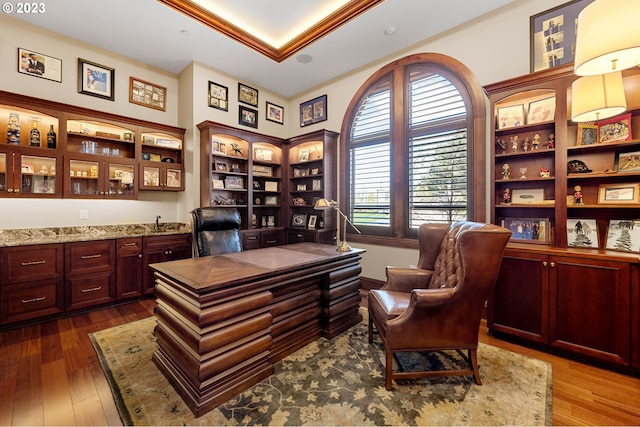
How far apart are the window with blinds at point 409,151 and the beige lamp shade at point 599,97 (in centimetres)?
116

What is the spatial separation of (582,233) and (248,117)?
15.1 ft

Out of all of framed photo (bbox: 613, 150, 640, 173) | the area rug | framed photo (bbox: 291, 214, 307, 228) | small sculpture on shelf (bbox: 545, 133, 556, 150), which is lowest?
the area rug

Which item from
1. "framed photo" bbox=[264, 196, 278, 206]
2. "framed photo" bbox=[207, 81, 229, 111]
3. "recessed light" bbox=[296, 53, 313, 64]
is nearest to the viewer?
"recessed light" bbox=[296, 53, 313, 64]

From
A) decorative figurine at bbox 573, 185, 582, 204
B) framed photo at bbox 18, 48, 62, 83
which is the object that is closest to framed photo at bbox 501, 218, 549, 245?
decorative figurine at bbox 573, 185, 582, 204

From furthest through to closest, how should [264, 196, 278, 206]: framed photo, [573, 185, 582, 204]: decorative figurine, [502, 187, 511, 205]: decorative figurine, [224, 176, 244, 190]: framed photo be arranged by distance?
[264, 196, 278, 206]: framed photo < [224, 176, 244, 190]: framed photo < [502, 187, 511, 205]: decorative figurine < [573, 185, 582, 204]: decorative figurine

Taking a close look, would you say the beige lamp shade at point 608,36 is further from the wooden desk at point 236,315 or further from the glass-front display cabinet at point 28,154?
the glass-front display cabinet at point 28,154

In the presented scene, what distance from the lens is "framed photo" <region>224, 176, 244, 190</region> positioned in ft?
14.1

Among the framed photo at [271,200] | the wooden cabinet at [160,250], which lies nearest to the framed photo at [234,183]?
the framed photo at [271,200]

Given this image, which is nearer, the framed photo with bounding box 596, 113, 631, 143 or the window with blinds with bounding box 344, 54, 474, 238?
the framed photo with bounding box 596, 113, 631, 143

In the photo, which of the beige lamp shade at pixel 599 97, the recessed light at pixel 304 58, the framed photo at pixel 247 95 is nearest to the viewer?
the beige lamp shade at pixel 599 97

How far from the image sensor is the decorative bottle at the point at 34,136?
3043mm

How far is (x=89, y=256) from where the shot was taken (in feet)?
10.1

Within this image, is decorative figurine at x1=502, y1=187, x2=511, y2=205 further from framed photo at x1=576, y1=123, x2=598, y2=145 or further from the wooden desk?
the wooden desk

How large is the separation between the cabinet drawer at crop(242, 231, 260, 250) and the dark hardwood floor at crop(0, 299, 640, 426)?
213 centimetres
